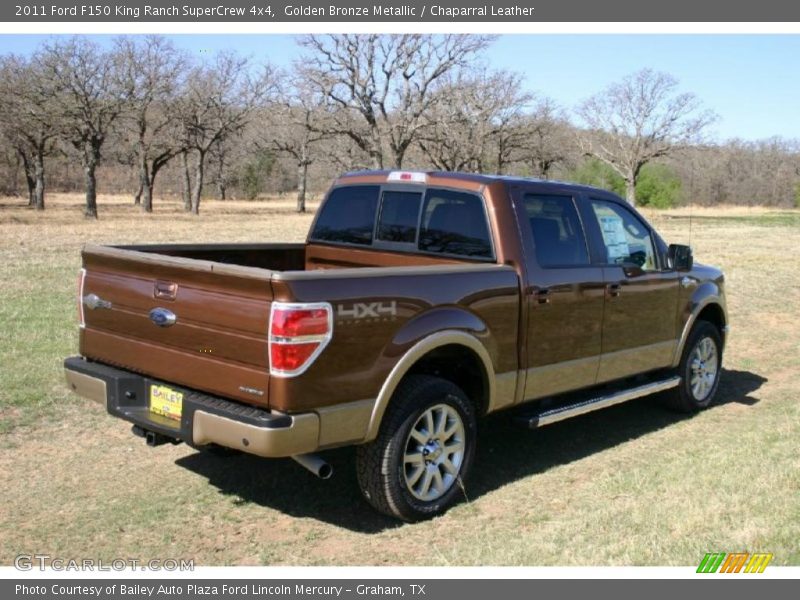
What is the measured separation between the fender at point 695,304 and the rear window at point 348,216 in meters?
2.89

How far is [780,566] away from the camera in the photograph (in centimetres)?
394

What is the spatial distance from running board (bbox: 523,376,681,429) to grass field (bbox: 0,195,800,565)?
1.34 feet

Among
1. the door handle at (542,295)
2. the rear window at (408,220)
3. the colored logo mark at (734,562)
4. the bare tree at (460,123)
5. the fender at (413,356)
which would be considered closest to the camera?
the colored logo mark at (734,562)

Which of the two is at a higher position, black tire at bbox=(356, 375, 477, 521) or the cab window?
the cab window

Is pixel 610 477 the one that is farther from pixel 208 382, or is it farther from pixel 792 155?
pixel 792 155

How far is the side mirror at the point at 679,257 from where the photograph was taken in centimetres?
691

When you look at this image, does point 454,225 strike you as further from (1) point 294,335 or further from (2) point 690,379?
(2) point 690,379

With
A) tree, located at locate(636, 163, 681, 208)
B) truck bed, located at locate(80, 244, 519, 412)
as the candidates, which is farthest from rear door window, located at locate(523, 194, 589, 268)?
tree, located at locate(636, 163, 681, 208)

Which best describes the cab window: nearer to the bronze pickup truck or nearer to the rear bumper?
the bronze pickup truck

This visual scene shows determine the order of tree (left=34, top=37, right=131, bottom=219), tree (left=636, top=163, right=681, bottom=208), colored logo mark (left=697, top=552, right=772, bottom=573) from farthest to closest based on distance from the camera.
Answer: tree (left=636, top=163, right=681, bottom=208) → tree (left=34, top=37, right=131, bottom=219) → colored logo mark (left=697, top=552, right=772, bottom=573)

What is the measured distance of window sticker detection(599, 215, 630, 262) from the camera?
249 inches

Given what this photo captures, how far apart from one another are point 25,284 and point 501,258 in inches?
403

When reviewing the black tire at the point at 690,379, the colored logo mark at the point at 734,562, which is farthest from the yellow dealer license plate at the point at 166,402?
the black tire at the point at 690,379

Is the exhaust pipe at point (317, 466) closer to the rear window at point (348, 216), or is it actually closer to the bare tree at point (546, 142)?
the rear window at point (348, 216)
